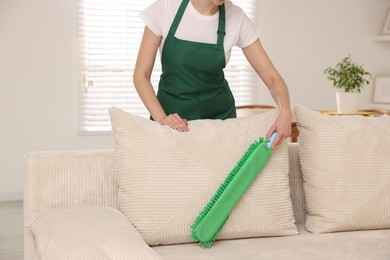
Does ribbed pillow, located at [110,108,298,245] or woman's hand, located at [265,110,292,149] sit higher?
woman's hand, located at [265,110,292,149]

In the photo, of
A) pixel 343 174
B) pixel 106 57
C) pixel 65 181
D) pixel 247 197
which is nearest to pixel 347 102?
pixel 106 57

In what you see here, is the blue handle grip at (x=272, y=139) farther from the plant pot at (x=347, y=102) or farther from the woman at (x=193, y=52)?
the plant pot at (x=347, y=102)

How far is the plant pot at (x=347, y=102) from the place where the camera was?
452cm

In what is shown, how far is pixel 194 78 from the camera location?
8.11 feet

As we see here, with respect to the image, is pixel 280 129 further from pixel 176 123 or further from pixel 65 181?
pixel 65 181

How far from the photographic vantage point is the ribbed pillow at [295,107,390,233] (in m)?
2.18

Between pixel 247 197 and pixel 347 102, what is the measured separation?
2704mm

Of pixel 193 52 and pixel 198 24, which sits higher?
pixel 198 24

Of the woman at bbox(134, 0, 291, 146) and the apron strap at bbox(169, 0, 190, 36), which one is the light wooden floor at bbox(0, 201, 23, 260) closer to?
the woman at bbox(134, 0, 291, 146)

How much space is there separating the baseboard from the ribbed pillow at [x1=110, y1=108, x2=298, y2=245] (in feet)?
9.95

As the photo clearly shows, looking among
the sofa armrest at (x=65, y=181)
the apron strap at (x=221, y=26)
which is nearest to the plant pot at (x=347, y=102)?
the apron strap at (x=221, y=26)

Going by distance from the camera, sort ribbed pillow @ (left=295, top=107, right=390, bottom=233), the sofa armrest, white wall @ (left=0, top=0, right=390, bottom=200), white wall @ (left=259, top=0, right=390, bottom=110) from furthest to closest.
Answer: white wall @ (left=259, top=0, right=390, bottom=110)
white wall @ (left=0, top=0, right=390, bottom=200)
ribbed pillow @ (left=295, top=107, right=390, bottom=233)
the sofa armrest

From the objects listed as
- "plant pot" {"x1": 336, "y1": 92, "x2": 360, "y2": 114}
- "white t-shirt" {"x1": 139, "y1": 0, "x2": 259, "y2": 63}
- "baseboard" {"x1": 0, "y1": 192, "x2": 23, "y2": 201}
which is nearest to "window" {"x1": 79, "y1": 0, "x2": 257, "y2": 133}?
"baseboard" {"x1": 0, "y1": 192, "x2": 23, "y2": 201}

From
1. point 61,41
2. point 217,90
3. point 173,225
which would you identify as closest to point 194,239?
point 173,225
